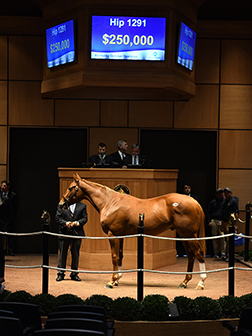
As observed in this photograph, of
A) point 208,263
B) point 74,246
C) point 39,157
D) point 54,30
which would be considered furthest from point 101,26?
point 208,263

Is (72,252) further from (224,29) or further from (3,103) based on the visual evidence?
(224,29)

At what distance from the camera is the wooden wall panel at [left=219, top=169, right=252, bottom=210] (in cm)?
1214

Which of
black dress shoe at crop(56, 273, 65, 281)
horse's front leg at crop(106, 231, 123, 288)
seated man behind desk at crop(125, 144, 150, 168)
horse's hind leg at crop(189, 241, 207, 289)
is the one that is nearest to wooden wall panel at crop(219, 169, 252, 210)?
seated man behind desk at crop(125, 144, 150, 168)

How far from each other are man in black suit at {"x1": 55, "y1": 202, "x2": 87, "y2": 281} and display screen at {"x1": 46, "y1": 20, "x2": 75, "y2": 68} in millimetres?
3789

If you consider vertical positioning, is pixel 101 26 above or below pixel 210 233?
above

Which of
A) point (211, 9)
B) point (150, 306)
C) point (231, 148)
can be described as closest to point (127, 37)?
point (211, 9)

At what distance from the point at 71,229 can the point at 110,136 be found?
13.6ft

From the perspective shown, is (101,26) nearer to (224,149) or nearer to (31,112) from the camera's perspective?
(31,112)

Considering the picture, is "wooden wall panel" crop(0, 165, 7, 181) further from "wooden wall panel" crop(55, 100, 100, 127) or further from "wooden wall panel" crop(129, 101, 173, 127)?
"wooden wall panel" crop(129, 101, 173, 127)

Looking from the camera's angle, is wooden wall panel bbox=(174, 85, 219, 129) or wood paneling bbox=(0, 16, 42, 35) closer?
wood paneling bbox=(0, 16, 42, 35)

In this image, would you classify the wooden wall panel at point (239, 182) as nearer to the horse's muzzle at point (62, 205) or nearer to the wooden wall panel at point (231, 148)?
the wooden wall panel at point (231, 148)

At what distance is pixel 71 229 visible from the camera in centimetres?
843

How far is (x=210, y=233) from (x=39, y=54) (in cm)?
648

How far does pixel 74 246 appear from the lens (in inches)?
335
